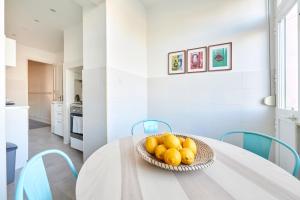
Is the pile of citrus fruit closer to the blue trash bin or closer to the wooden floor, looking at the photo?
the wooden floor

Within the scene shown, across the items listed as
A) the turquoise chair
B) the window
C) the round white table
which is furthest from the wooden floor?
the window

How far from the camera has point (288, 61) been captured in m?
1.63

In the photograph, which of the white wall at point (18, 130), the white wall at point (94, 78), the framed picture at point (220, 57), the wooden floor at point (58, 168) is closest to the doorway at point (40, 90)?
the wooden floor at point (58, 168)

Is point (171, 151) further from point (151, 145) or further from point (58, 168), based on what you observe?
point (58, 168)

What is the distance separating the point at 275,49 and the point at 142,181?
233 centimetres

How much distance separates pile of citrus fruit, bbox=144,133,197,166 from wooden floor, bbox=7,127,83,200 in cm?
135

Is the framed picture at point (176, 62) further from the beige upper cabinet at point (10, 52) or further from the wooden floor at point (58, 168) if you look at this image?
the beige upper cabinet at point (10, 52)

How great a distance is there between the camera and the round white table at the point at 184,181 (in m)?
0.52

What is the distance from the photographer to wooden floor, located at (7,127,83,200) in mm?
1565

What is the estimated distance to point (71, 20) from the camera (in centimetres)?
295

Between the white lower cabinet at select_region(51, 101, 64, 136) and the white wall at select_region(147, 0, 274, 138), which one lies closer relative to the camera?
the white wall at select_region(147, 0, 274, 138)

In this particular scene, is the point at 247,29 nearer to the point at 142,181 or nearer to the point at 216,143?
the point at 216,143

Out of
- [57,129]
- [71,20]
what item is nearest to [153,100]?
[71,20]

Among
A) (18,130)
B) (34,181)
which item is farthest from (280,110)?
(18,130)
